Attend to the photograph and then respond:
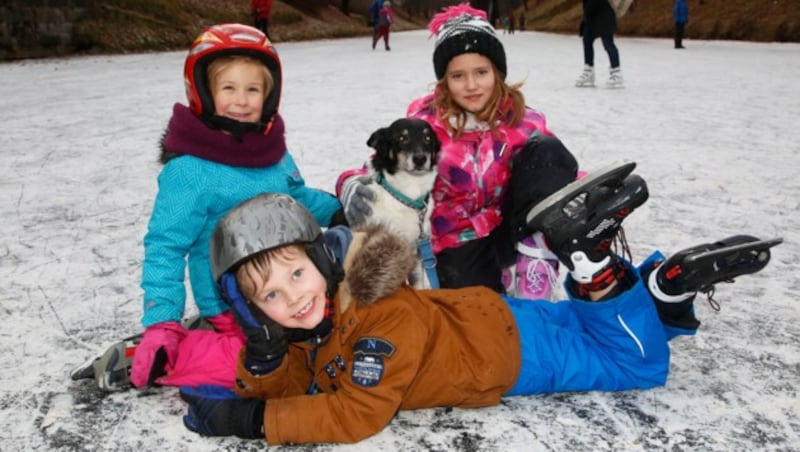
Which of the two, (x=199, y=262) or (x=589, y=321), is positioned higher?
(x=199, y=262)

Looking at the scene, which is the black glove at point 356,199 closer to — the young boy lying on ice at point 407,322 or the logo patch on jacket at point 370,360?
the young boy lying on ice at point 407,322

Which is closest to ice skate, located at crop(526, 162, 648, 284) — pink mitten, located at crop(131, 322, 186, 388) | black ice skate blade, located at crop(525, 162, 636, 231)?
black ice skate blade, located at crop(525, 162, 636, 231)

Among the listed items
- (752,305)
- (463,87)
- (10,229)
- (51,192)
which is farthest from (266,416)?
(51,192)

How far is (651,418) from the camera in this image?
7.06 feet

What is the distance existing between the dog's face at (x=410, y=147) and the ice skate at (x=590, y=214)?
925mm

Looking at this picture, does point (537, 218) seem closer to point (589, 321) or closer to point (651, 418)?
point (589, 321)

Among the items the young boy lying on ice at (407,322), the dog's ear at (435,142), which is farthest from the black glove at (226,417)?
the dog's ear at (435,142)

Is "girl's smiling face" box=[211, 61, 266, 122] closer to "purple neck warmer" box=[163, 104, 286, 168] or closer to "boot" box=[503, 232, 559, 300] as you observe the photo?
"purple neck warmer" box=[163, 104, 286, 168]

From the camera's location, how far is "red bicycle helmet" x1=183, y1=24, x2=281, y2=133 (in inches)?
94.2

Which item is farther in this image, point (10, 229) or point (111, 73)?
point (111, 73)

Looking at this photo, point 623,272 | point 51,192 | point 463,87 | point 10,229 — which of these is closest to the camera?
point 623,272

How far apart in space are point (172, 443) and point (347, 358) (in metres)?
0.59

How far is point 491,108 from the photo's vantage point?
3105 millimetres

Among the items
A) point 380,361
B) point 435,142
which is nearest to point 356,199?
point 435,142
